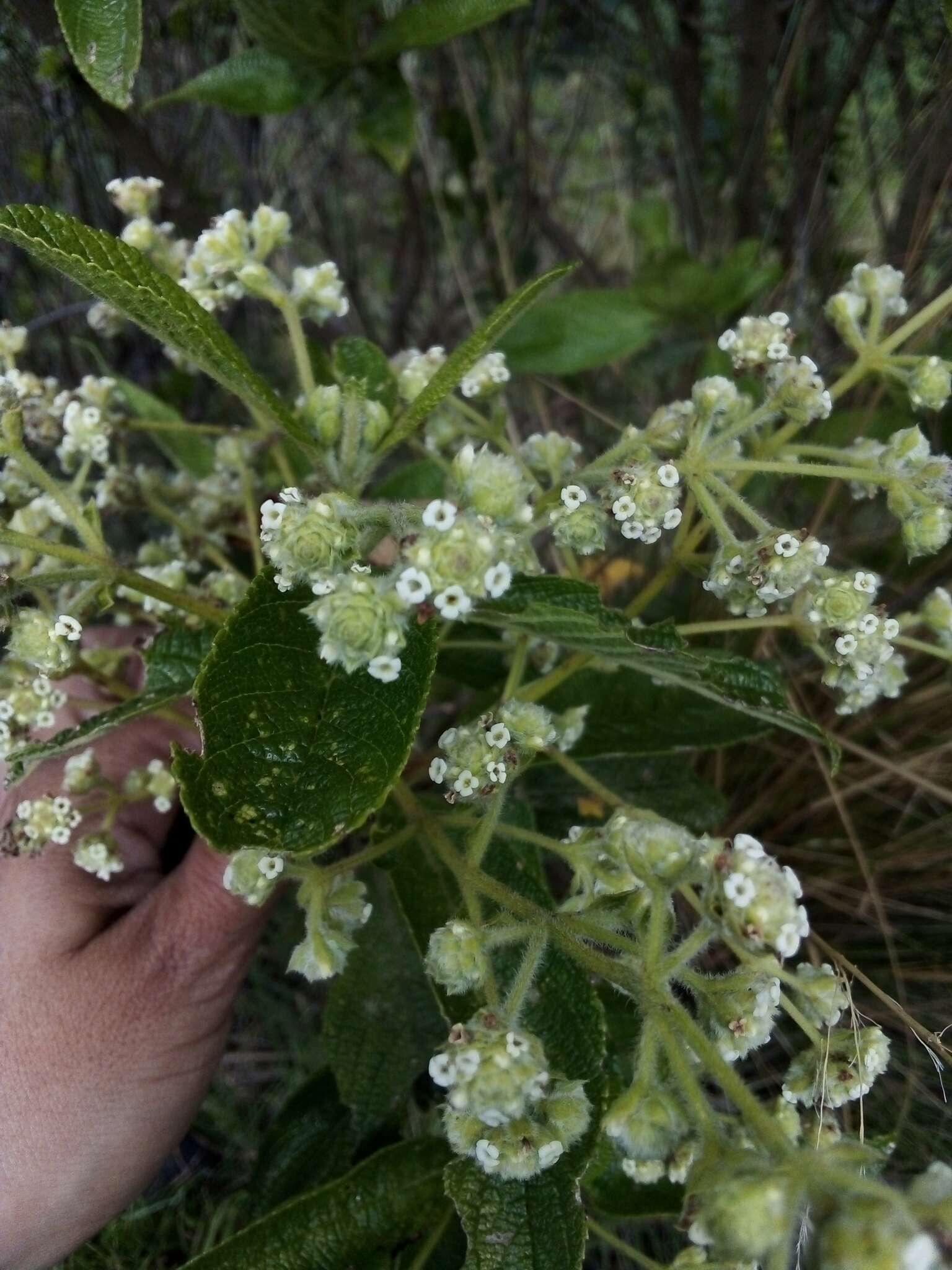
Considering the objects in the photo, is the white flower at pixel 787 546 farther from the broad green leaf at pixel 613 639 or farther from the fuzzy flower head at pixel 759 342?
the fuzzy flower head at pixel 759 342

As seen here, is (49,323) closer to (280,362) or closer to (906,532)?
(280,362)

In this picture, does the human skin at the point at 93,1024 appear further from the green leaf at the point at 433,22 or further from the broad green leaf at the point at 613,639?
the green leaf at the point at 433,22

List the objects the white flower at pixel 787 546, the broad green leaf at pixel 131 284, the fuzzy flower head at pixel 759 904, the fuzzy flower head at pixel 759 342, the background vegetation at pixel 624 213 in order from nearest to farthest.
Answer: the fuzzy flower head at pixel 759 904, the broad green leaf at pixel 131 284, the white flower at pixel 787 546, the fuzzy flower head at pixel 759 342, the background vegetation at pixel 624 213

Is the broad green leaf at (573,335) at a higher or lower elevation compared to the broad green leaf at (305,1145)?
higher

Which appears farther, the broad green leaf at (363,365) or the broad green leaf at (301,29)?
the broad green leaf at (301,29)

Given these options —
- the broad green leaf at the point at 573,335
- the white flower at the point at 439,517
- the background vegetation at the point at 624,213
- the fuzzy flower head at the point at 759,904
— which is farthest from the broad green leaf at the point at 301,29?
the fuzzy flower head at the point at 759,904

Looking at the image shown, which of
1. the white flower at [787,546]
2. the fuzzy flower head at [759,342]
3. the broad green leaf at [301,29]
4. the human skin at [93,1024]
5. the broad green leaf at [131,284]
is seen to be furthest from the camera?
the broad green leaf at [301,29]

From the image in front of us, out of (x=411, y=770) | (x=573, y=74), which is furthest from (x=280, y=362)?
(x=411, y=770)

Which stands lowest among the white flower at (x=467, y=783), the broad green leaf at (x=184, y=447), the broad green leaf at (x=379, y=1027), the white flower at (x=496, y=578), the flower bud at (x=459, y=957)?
the broad green leaf at (x=379, y=1027)
